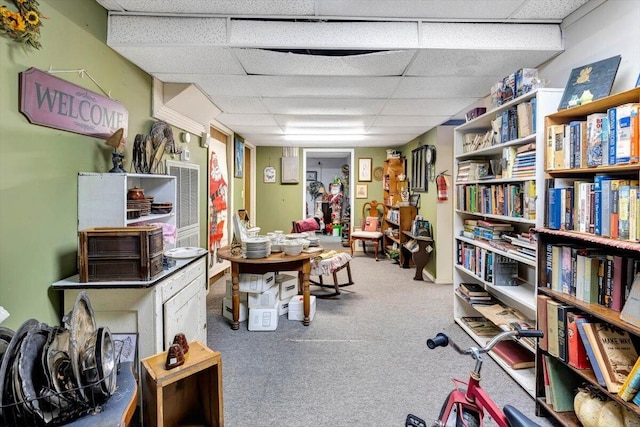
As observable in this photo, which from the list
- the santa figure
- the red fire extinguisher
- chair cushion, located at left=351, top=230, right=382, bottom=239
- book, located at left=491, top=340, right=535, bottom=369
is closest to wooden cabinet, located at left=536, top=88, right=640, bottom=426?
book, located at left=491, top=340, right=535, bottom=369

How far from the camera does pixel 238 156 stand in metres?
5.51

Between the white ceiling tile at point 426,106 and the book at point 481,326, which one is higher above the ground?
the white ceiling tile at point 426,106

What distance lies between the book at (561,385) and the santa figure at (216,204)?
3.81 m

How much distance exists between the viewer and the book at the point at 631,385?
4.36ft

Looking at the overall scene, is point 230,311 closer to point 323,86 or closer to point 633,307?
point 323,86

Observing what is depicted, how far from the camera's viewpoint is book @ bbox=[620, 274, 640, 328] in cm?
135

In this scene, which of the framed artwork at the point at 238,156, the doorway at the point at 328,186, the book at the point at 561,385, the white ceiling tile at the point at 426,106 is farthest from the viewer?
the doorway at the point at 328,186

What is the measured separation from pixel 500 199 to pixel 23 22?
9.76 feet

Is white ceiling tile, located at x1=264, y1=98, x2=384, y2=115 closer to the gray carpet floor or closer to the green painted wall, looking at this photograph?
the green painted wall

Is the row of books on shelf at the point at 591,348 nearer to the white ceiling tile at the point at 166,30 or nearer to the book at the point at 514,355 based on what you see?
the book at the point at 514,355

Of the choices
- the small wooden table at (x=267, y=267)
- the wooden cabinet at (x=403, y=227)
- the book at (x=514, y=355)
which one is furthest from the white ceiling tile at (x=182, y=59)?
the wooden cabinet at (x=403, y=227)

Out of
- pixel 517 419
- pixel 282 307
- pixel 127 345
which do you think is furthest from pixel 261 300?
pixel 517 419

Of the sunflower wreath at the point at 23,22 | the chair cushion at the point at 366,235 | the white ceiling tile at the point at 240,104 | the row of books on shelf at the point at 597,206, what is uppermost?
the white ceiling tile at the point at 240,104

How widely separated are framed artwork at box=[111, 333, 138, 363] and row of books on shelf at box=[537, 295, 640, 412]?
7.35ft
